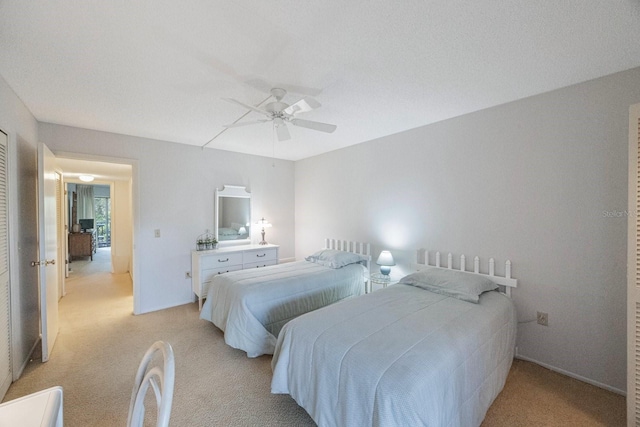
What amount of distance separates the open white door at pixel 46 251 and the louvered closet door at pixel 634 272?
462 centimetres

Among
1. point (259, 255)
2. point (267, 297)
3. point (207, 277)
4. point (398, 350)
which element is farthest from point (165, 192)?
point (398, 350)

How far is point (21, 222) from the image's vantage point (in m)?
2.42

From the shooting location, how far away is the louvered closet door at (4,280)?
1989mm

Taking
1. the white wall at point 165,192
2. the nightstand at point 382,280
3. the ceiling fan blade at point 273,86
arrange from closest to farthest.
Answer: the ceiling fan blade at point 273,86 < the nightstand at point 382,280 < the white wall at point 165,192

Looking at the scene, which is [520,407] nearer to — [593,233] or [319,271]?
[593,233]

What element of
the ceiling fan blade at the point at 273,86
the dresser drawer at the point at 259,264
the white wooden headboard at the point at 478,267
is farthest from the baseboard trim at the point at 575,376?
the dresser drawer at the point at 259,264

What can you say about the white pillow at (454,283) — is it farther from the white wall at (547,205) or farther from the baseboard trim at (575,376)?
the baseboard trim at (575,376)

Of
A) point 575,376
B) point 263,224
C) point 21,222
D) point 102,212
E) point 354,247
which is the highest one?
point 102,212

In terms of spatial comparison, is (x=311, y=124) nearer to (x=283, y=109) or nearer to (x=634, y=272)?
(x=283, y=109)

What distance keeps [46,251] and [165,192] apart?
1555 mm

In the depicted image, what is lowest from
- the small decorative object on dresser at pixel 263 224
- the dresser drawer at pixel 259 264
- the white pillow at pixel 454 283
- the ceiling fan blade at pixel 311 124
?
the dresser drawer at pixel 259 264

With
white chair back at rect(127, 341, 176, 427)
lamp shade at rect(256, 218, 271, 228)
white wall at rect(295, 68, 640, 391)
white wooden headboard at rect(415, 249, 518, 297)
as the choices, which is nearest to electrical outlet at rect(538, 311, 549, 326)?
white wall at rect(295, 68, 640, 391)

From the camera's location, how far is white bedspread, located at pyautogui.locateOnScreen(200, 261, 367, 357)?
100 inches

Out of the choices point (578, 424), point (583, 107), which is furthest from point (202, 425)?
point (583, 107)
